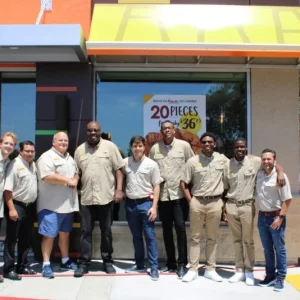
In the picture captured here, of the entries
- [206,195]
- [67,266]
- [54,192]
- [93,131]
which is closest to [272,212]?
[206,195]

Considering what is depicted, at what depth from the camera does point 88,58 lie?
6.27 metres

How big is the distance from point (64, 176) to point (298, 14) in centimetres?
454

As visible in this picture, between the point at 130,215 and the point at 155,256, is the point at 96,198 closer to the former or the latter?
the point at 130,215

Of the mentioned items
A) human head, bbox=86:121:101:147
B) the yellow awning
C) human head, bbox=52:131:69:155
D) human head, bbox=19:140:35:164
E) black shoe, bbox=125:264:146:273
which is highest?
the yellow awning

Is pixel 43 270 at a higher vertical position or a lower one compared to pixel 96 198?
lower

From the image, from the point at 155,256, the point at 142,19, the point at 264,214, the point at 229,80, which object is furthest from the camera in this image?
the point at 229,80

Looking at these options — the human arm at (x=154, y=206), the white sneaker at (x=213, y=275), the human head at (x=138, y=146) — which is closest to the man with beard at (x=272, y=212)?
the white sneaker at (x=213, y=275)

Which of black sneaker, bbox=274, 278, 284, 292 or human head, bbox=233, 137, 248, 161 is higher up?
human head, bbox=233, 137, 248, 161

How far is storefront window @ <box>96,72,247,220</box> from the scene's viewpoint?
6754mm

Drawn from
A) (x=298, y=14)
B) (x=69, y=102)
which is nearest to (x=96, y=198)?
(x=69, y=102)

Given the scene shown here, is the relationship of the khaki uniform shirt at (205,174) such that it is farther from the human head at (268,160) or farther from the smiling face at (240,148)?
the human head at (268,160)

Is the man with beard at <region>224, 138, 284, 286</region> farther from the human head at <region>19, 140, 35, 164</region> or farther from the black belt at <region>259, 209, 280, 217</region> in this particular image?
the human head at <region>19, 140, 35, 164</region>

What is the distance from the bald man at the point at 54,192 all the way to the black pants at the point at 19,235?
Result: 185 mm

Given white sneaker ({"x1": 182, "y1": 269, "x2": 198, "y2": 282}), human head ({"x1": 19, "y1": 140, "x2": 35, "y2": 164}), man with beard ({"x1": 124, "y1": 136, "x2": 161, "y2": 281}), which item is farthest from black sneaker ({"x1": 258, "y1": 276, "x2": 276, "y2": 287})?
human head ({"x1": 19, "y1": 140, "x2": 35, "y2": 164})
